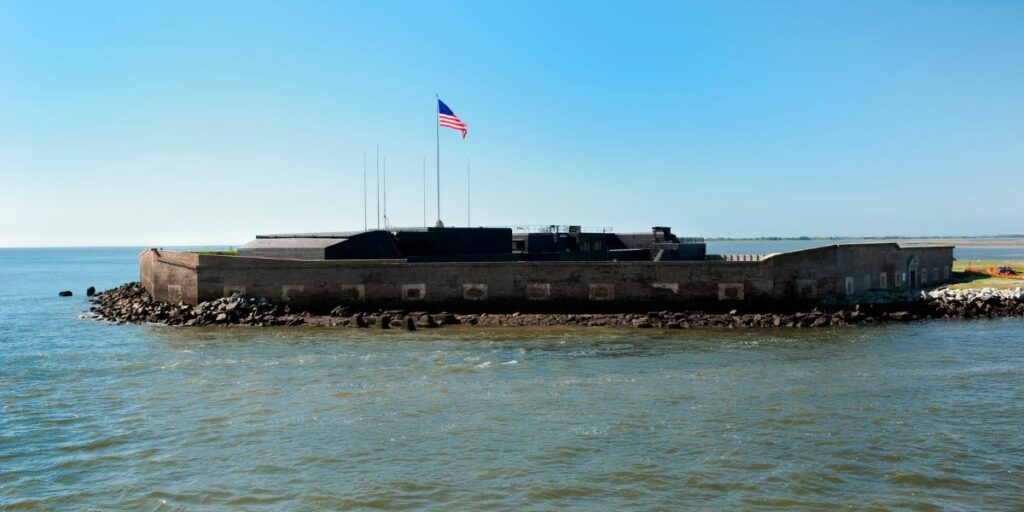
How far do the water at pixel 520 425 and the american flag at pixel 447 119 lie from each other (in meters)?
18.9

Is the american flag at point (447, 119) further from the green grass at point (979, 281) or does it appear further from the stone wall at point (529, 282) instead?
the green grass at point (979, 281)

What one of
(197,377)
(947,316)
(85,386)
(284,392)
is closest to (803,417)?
(284,392)

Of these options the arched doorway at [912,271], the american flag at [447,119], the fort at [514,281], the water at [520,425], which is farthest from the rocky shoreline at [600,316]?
the american flag at [447,119]

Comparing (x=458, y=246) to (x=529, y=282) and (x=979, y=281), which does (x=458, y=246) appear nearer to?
(x=529, y=282)

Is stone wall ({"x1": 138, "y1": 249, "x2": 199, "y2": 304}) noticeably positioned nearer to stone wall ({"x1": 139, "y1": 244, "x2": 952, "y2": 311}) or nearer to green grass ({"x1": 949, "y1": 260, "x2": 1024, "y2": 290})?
stone wall ({"x1": 139, "y1": 244, "x2": 952, "y2": 311})

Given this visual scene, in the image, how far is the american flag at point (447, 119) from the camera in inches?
1705

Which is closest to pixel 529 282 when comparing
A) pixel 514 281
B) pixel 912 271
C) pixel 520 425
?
pixel 514 281

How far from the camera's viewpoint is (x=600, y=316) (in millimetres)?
31891

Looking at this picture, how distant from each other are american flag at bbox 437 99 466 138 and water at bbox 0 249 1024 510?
18915 millimetres

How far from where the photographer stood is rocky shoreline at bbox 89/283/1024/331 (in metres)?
30.9

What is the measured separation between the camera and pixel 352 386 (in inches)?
789

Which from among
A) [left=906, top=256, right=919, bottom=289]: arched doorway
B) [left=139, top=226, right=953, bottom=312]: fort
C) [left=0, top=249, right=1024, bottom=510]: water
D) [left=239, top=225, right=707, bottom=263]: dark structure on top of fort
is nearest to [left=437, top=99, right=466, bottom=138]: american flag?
[left=239, top=225, right=707, bottom=263]: dark structure on top of fort

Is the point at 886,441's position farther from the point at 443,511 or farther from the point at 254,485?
the point at 254,485

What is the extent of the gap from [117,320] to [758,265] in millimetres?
29519
